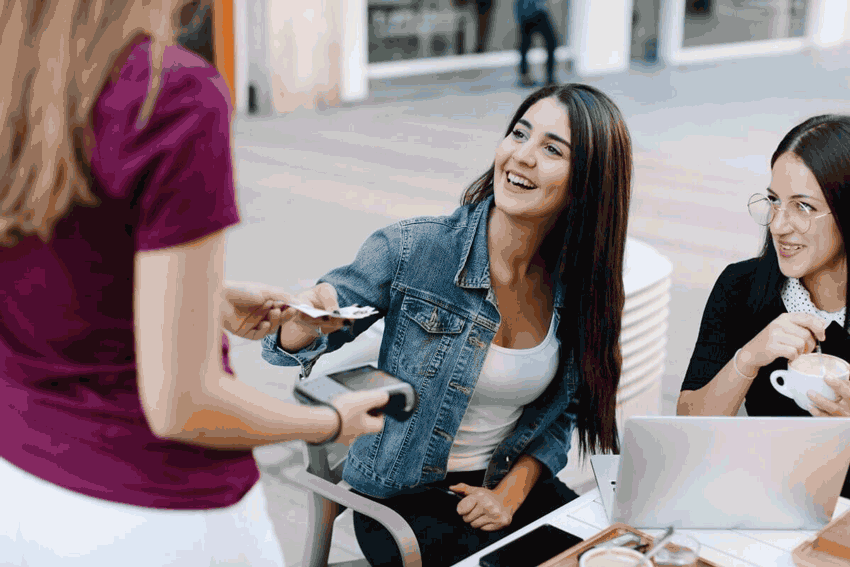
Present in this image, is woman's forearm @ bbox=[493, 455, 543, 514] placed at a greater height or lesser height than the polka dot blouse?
lesser

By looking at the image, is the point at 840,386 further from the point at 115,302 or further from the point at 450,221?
the point at 115,302

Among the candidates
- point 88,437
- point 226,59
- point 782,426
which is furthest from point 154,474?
point 226,59

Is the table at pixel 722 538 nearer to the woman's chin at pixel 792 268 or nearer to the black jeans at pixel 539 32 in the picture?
the woman's chin at pixel 792 268

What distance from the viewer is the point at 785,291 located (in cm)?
214

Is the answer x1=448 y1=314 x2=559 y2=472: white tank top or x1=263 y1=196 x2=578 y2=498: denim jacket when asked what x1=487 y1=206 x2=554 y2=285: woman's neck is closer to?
x1=263 y1=196 x2=578 y2=498: denim jacket

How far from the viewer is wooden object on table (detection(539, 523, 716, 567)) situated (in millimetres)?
1409

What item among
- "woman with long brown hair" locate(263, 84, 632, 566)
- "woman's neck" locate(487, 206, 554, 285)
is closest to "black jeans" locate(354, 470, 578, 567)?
"woman with long brown hair" locate(263, 84, 632, 566)

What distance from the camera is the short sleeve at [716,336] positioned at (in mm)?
2160

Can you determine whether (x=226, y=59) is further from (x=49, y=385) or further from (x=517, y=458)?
(x=49, y=385)

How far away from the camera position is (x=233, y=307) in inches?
57.9

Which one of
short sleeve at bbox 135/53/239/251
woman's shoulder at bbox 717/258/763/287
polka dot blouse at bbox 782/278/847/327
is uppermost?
short sleeve at bbox 135/53/239/251

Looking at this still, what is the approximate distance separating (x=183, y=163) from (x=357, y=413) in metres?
0.39

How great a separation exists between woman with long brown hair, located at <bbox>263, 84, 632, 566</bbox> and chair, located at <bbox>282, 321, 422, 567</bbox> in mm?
76

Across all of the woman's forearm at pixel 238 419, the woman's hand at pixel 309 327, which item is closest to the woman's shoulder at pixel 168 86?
the woman's forearm at pixel 238 419
